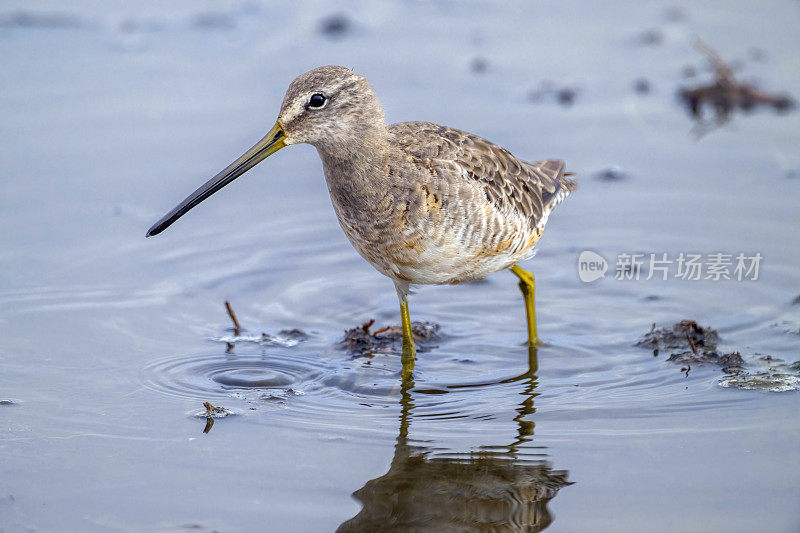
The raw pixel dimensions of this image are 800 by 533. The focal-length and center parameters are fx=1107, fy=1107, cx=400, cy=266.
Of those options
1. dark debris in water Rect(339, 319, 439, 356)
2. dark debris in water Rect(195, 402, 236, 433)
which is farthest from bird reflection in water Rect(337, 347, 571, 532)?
dark debris in water Rect(339, 319, 439, 356)

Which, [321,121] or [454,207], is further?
[454,207]

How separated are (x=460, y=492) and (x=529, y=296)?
194cm

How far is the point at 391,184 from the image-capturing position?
17.6ft

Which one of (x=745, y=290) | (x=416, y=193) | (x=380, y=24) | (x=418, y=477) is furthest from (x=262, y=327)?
(x=380, y=24)

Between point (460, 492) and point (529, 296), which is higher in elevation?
point (529, 296)

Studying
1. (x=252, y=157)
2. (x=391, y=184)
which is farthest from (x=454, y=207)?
(x=252, y=157)

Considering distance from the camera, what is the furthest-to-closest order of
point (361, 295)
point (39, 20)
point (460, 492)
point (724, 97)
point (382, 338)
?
point (39, 20), point (724, 97), point (361, 295), point (382, 338), point (460, 492)

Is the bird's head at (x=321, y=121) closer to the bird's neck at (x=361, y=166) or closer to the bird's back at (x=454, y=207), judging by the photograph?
the bird's neck at (x=361, y=166)

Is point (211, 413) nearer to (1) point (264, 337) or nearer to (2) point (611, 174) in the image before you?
(1) point (264, 337)

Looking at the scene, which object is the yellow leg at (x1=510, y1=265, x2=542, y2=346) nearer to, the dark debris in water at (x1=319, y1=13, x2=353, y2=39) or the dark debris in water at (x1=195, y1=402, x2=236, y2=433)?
the dark debris in water at (x1=195, y1=402, x2=236, y2=433)

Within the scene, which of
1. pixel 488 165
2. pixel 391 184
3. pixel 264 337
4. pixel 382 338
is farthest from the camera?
pixel 382 338

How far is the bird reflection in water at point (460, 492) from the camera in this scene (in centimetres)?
445

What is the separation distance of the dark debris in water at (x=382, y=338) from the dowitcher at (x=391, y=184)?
536 mm

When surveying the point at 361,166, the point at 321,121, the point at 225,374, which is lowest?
the point at 225,374
